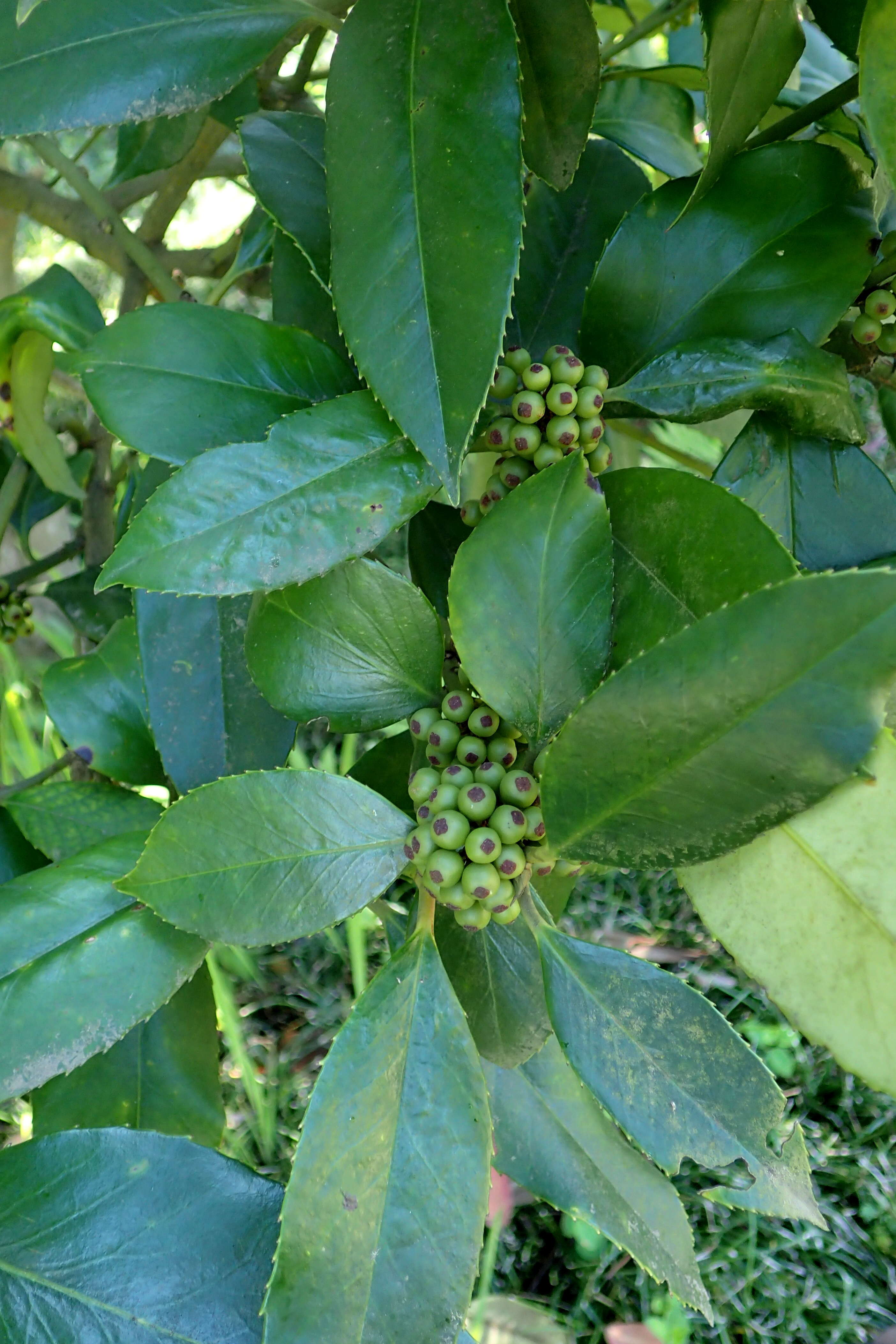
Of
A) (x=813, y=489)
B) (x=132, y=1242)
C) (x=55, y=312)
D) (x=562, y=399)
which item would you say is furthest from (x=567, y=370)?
(x=132, y=1242)

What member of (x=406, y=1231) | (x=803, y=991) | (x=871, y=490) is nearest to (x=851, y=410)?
(x=871, y=490)

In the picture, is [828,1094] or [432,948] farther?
[828,1094]

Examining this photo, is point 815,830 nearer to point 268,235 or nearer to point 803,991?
point 803,991

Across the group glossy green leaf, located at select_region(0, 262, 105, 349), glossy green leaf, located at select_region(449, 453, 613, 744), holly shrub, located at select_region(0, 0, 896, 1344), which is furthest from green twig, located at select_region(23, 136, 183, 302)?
glossy green leaf, located at select_region(449, 453, 613, 744)

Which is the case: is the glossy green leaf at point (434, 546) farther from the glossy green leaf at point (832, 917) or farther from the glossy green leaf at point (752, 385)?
the glossy green leaf at point (832, 917)

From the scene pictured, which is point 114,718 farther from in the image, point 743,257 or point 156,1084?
point 743,257

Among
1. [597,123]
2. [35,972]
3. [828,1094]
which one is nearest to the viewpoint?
[35,972]
